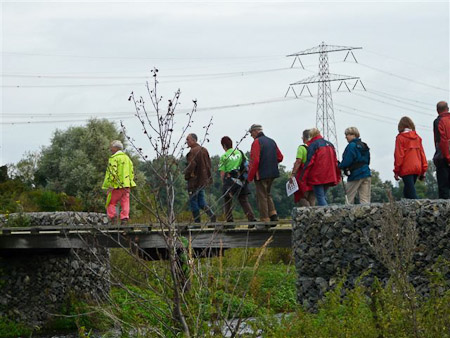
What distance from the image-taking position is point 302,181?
54.5 ft

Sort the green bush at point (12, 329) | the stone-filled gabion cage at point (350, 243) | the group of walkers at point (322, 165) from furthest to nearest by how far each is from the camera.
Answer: the green bush at point (12, 329)
the group of walkers at point (322, 165)
the stone-filled gabion cage at point (350, 243)

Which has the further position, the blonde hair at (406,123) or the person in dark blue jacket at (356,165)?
the person in dark blue jacket at (356,165)

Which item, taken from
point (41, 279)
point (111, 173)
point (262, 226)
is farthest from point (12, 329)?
point (111, 173)

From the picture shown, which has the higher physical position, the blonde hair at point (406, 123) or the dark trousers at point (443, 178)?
the blonde hair at point (406, 123)

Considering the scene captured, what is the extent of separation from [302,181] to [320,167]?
0.49 m

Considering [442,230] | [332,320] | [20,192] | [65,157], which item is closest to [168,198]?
[332,320]

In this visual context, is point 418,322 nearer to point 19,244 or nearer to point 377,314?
point 377,314

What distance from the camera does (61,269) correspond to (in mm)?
23500

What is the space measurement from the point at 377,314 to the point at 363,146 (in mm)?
7320

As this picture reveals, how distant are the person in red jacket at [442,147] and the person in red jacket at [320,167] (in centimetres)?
166

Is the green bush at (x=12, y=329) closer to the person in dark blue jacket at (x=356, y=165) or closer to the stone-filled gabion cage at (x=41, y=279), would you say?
the stone-filled gabion cage at (x=41, y=279)

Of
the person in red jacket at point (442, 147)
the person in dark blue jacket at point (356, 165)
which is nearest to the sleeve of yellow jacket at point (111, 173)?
the person in dark blue jacket at point (356, 165)

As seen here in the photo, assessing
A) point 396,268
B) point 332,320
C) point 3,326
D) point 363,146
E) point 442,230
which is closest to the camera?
point 396,268

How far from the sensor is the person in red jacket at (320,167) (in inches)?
640
